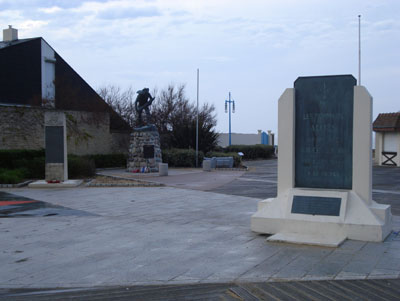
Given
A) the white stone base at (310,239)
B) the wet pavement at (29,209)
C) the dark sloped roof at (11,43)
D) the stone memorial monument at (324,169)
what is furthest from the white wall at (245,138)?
the white stone base at (310,239)

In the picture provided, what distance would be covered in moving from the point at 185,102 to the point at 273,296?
123 feet

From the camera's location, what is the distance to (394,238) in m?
7.09

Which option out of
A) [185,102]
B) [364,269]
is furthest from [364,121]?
[185,102]

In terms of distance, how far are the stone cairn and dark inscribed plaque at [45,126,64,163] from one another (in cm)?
685

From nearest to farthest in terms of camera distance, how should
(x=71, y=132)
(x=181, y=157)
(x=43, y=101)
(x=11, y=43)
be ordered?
(x=71, y=132)
(x=43, y=101)
(x=181, y=157)
(x=11, y=43)

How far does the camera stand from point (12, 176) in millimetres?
17062

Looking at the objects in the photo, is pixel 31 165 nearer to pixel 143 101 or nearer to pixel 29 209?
pixel 143 101

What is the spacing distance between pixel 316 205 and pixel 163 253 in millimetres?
2747

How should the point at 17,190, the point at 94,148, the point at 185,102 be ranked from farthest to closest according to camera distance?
the point at 185,102 → the point at 94,148 → the point at 17,190

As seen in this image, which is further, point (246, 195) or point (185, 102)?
point (185, 102)

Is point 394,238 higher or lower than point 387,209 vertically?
lower

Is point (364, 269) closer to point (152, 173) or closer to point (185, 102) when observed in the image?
point (152, 173)

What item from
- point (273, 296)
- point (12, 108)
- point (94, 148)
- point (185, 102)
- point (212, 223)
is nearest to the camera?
point (273, 296)

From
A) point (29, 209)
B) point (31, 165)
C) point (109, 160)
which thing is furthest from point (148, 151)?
point (29, 209)
